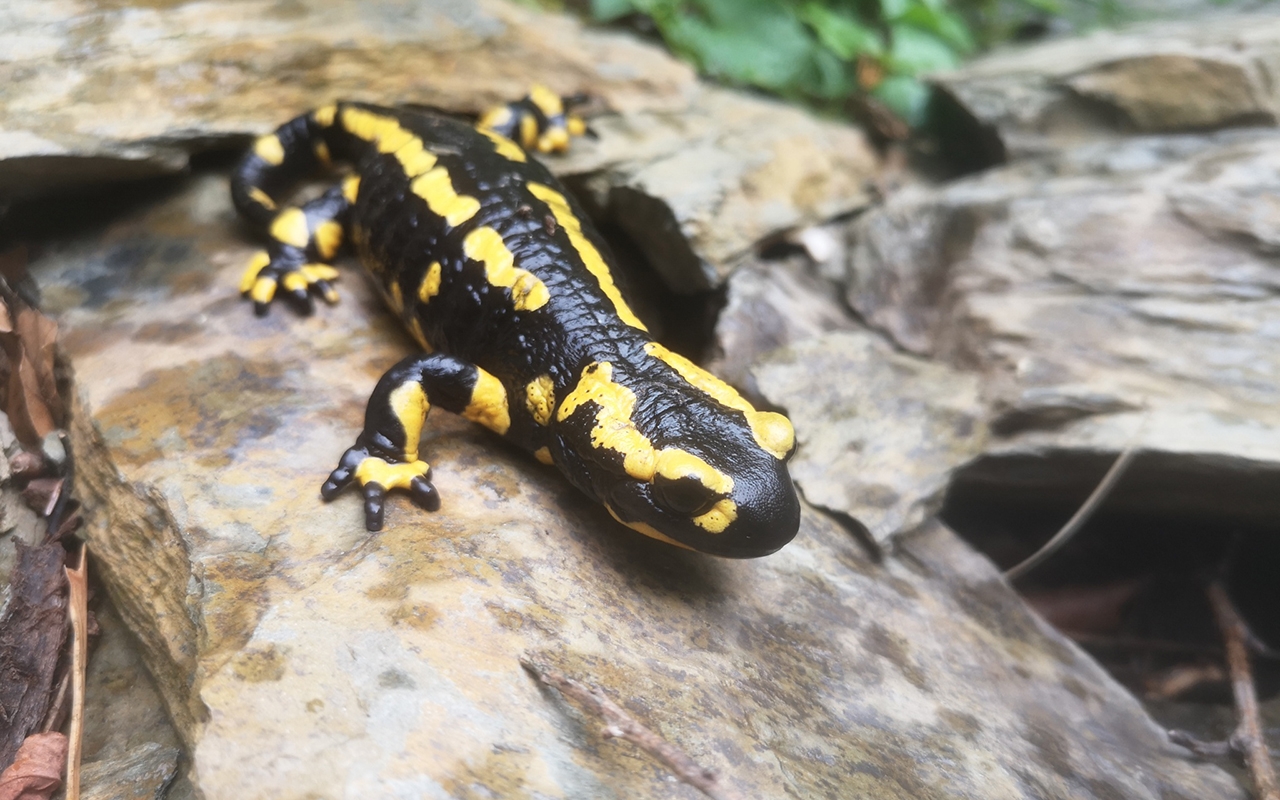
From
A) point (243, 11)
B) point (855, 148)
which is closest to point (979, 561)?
point (855, 148)

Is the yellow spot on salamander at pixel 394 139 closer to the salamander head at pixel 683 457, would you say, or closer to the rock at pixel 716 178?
the rock at pixel 716 178

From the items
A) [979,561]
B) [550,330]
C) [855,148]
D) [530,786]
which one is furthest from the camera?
[855,148]

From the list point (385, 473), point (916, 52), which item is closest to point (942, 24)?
point (916, 52)

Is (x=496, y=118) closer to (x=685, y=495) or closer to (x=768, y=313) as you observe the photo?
(x=768, y=313)

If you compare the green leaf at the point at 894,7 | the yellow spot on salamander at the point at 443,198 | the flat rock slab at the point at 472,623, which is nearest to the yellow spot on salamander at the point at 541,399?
the flat rock slab at the point at 472,623

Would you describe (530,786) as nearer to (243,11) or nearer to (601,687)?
(601,687)
